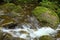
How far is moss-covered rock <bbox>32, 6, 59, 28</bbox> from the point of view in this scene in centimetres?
965

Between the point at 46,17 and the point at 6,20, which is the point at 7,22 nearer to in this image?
the point at 6,20

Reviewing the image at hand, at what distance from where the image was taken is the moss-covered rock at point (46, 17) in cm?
965

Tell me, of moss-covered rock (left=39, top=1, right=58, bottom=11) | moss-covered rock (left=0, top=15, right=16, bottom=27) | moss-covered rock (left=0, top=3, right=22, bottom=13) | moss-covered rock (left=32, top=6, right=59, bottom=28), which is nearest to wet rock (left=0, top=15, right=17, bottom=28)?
moss-covered rock (left=0, top=15, right=16, bottom=27)

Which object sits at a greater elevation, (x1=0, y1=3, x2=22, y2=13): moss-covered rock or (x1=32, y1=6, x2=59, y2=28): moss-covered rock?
(x1=0, y1=3, x2=22, y2=13): moss-covered rock

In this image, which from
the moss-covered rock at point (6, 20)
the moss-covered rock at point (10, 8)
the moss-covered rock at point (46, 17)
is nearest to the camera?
the moss-covered rock at point (6, 20)

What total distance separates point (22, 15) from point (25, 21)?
0.65m

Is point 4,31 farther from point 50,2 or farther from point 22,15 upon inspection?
point 50,2

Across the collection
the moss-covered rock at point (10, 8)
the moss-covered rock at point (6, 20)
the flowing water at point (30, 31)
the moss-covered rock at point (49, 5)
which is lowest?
the flowing water at point (30, 31)

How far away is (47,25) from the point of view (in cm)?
958

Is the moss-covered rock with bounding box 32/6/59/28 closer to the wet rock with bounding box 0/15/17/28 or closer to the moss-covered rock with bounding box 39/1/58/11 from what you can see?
the moss-covered rock with bounding box 39/1/58/11

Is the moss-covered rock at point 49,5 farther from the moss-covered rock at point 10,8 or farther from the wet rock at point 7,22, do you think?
the wet rock at point 7,22

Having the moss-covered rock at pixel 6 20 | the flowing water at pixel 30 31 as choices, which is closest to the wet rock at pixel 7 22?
the moss-covered rock at pixel 6 20

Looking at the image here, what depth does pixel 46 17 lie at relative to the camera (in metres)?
9.86

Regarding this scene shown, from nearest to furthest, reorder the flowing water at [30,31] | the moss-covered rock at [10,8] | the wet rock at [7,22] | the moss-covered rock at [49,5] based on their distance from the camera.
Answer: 1. the flowing water at [30,31]
2. the wet rock at [7,22]
3. the moss-covered rock at [10,8]
4. the moss-covered rock at [49,5]
